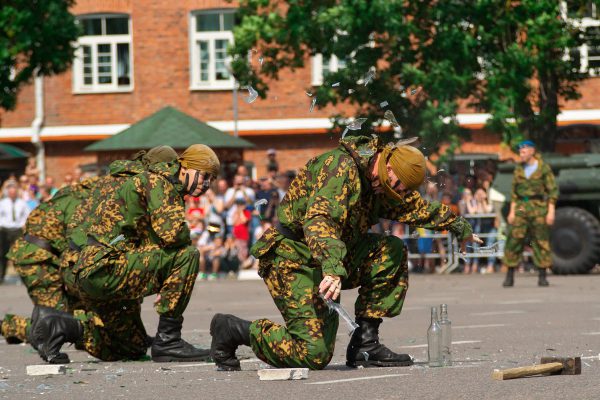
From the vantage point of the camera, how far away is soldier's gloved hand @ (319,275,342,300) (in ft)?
30.2

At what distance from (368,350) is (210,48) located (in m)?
30.3

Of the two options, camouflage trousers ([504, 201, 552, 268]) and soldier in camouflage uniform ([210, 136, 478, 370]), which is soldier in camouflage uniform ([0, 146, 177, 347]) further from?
camouflage trousers ([504, 201, 552, 268])

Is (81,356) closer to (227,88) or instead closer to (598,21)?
(598,21)

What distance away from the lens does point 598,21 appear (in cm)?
2803

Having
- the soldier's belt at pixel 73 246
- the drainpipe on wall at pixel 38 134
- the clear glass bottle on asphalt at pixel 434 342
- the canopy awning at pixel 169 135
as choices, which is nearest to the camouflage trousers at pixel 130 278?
the soldier's belt at pixel 73 246

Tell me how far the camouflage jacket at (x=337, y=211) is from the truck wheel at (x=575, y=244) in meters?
13.8

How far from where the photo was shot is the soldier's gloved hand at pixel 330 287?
920cm

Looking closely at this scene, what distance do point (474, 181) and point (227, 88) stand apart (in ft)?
46.3

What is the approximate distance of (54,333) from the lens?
11.6m

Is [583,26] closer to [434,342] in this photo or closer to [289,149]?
[289,149]

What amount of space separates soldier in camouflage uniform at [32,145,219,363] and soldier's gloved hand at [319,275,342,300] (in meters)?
2.21

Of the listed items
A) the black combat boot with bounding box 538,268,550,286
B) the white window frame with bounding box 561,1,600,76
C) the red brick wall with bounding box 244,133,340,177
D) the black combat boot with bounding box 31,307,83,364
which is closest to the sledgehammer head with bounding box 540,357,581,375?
the black combat boot with bounding box 31,307,83,364

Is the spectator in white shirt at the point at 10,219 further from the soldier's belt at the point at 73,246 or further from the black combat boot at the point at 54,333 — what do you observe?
the black combat boot at the point at 54,333

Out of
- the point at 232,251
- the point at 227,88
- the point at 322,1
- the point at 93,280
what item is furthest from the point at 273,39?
the point at 93,280
